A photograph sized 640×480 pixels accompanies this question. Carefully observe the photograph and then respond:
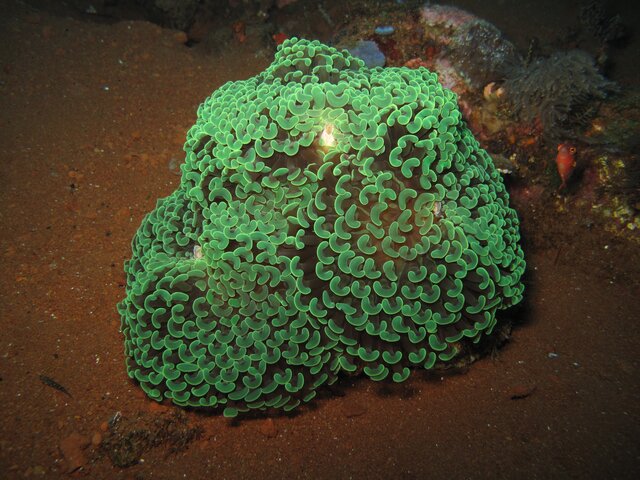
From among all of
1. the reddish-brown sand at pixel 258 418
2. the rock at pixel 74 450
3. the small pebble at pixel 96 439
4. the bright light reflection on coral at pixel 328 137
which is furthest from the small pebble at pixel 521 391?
the rock at pixel 74 450

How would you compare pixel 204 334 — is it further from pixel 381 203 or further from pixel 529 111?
pixel 529 111

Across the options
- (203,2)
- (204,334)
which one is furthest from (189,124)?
(204,334)

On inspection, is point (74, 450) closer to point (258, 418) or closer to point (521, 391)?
point (258, 418)

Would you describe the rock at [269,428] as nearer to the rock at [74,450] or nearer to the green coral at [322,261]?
the green coral at [322,261]

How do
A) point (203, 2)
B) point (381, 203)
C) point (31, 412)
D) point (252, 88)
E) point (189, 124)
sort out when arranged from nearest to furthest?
point (381, 203)
point (31, 412)
point (252, 88)
point (189, 124)
point (203, 2)

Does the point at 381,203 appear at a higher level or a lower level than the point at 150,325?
higher
